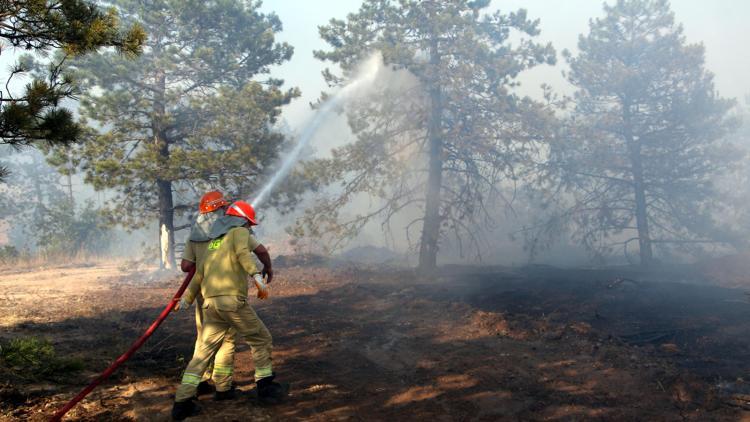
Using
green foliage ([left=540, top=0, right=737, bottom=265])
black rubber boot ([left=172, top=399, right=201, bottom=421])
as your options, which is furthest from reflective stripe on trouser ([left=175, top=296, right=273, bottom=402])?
green foliage ([left=540, top=0, right=737, bottom=265])

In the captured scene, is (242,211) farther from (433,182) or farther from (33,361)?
(433,182)

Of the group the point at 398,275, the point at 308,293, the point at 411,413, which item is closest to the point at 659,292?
the point at 398,275

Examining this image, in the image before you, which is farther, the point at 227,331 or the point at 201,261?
the point at 201,261

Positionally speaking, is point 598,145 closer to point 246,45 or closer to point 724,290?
point 724,290

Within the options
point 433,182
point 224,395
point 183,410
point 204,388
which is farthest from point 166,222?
point 183,410

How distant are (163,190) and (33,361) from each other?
13712 mm

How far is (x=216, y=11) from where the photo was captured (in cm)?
1830

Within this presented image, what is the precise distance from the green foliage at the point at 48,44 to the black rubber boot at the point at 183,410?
8.76ft

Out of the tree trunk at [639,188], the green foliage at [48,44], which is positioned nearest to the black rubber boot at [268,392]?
the green foliage at [48,44]

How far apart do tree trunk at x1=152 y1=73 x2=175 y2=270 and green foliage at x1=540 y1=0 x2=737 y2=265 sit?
44.3 ft

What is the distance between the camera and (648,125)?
21547 mm

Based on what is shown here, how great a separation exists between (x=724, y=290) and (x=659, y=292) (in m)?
2.73

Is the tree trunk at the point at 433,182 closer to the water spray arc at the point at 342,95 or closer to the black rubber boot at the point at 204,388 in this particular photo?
the water spray arc at the point at 342,95

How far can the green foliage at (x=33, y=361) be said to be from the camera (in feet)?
16.0
